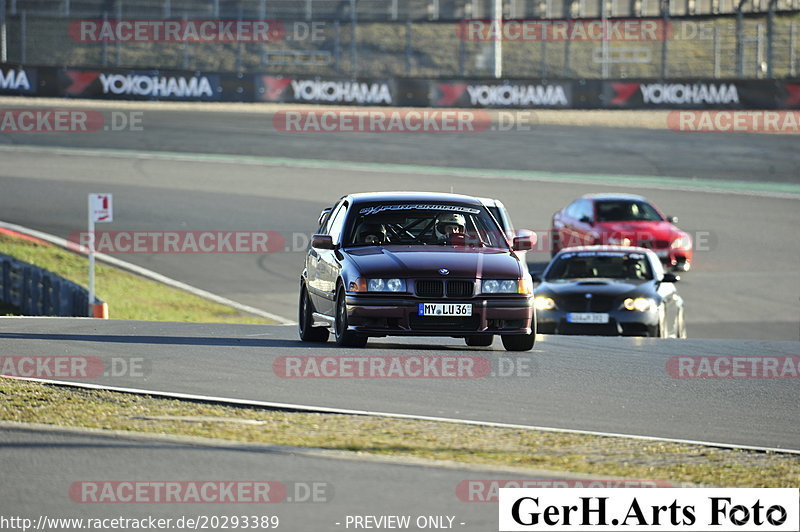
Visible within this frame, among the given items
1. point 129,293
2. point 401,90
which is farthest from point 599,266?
point 401,90

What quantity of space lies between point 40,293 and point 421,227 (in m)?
12.4

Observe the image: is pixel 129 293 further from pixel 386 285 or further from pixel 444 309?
pixel 444 309

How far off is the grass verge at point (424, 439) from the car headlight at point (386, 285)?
2.75m

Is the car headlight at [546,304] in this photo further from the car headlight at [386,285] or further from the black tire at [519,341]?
the car headlight at [386,285]

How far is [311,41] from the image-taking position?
50375 mm

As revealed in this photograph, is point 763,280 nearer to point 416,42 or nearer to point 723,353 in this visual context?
point 723,353

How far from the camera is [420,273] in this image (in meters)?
12.2

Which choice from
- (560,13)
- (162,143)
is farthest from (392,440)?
(560,13)

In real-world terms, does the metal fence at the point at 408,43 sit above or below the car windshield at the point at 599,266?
above

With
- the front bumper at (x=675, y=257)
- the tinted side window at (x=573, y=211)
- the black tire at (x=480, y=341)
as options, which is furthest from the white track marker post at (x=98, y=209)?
the black tire at (x=480, y=341)

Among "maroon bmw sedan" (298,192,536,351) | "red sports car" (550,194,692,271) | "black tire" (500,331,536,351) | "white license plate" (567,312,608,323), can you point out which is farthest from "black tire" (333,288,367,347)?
"red sports car" (550,194,692,271)

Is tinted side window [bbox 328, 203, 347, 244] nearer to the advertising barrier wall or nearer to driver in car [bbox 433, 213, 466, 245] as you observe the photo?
driver in car [bbox 433, 213, 466, 245]

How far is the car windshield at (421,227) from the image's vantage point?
13.2m

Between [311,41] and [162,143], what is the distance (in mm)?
8320
